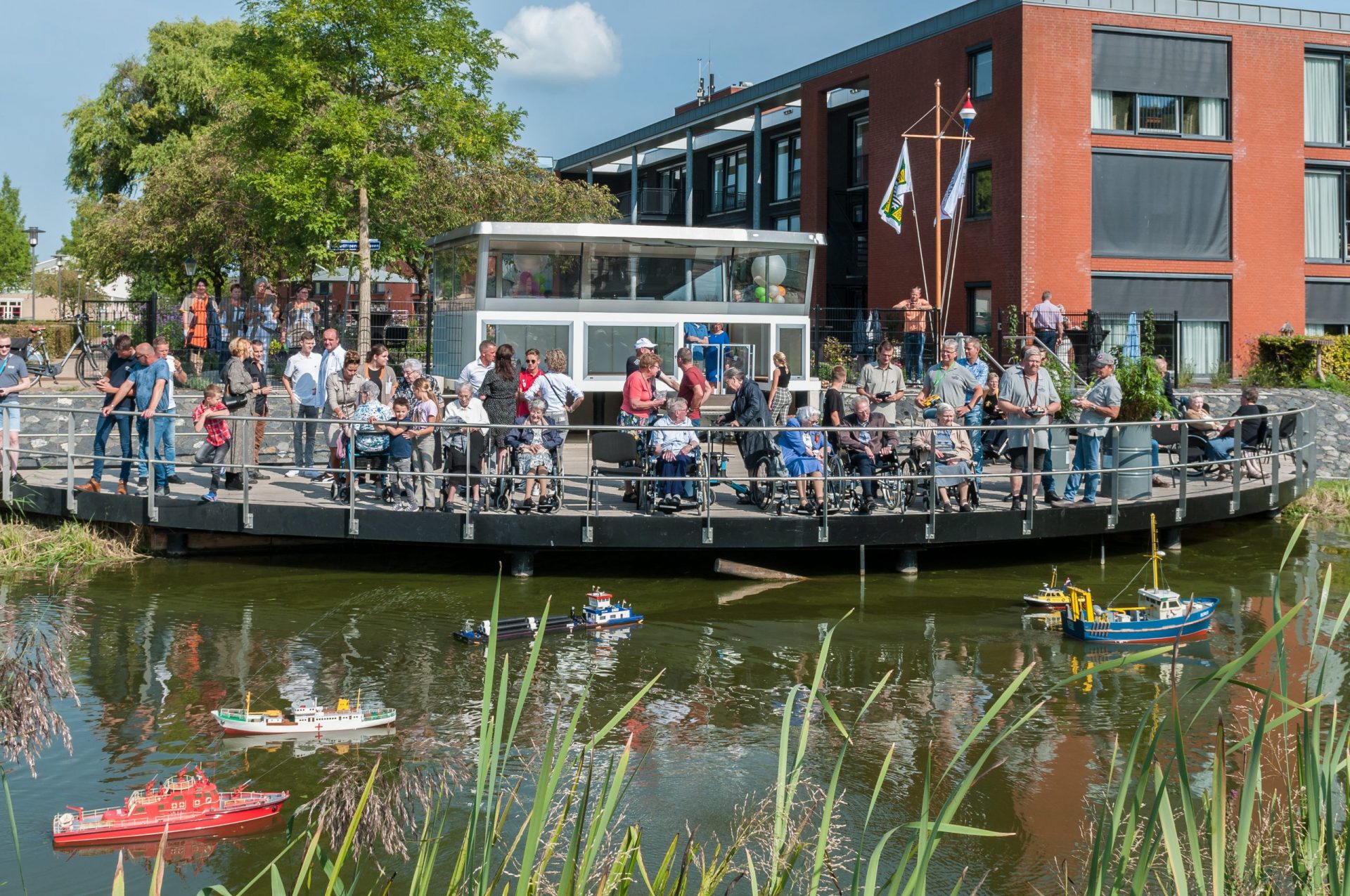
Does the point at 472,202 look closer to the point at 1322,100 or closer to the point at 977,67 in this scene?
the point at 977,67

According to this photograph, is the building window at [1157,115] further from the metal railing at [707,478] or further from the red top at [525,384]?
the red top at [525,384]

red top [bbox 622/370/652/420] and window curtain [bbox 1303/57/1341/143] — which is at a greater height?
window curtain [bbox 1303/57/1341/143]

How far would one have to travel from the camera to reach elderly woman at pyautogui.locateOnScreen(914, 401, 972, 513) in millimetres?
13852

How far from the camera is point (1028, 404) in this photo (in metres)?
14.6

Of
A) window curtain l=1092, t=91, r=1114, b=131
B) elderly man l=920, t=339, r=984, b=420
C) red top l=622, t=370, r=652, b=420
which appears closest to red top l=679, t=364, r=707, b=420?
red top l=622, t=370, r=652, b=420

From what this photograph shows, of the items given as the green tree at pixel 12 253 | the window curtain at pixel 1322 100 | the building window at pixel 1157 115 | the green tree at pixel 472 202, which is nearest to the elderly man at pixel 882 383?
the green tree at pixel 472 202

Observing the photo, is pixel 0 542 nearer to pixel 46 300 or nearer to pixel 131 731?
pixel 131 731

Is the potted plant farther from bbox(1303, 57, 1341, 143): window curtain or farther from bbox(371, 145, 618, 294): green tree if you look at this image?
bbox(1303, 57, 1341, 143): window curtain

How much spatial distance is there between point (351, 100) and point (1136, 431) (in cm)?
1731

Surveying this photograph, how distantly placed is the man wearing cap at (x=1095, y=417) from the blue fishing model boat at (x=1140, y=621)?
3129 millimetres

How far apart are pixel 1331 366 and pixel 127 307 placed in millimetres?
24340

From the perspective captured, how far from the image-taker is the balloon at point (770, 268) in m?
19.7

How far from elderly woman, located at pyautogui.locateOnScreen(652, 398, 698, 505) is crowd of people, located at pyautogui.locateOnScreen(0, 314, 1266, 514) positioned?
2 centimetres

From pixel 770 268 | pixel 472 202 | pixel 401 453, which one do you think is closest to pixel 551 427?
pixel 401 453
